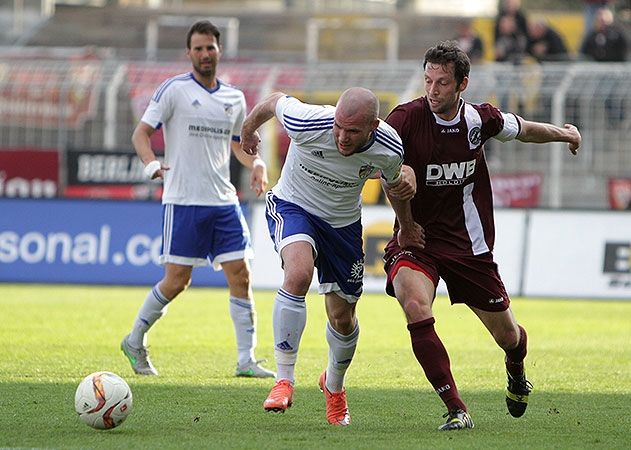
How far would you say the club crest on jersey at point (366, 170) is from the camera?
7359 millimetres

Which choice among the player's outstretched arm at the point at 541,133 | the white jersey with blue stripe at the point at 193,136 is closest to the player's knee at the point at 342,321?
the player's outstretched arm at the point at 541,133

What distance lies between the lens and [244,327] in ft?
32.2

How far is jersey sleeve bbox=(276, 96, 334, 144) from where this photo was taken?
7328 millimetres

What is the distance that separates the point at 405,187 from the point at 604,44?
16615 millimetres

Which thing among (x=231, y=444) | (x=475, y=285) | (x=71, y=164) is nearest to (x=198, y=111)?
(x=475, y=285)

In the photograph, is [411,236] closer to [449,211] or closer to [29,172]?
[449,211]

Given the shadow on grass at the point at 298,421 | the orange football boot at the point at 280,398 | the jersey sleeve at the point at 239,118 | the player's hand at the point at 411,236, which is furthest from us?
the jersey sleeve at the point at 239,118

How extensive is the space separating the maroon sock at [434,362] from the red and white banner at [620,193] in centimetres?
1462

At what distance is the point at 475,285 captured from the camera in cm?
768

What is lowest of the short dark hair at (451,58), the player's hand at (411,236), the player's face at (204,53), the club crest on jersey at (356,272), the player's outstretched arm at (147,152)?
the club crest on jersey at (356,272)

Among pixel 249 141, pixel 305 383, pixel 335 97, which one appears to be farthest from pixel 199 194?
pixel 335 97

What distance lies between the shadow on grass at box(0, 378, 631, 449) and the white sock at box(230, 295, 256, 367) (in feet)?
1.75

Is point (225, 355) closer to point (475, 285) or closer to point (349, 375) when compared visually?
point (349, 375)

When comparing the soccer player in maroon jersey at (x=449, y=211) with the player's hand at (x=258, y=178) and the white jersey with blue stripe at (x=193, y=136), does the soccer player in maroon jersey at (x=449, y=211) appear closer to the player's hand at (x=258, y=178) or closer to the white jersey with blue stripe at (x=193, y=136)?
the player's hand at (x=258, y=178)
